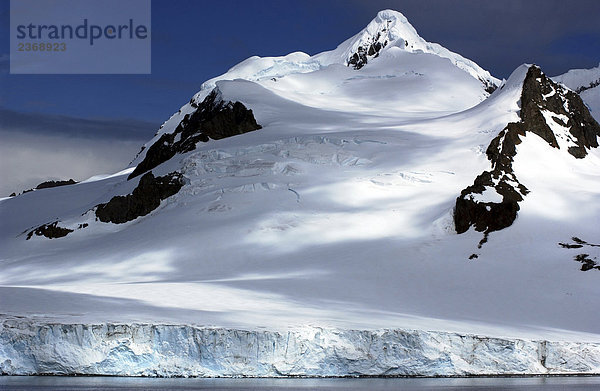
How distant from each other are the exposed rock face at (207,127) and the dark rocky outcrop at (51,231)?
39.7 feet

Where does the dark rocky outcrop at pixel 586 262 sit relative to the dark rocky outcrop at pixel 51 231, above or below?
below

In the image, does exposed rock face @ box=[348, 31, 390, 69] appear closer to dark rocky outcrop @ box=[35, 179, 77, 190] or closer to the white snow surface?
the white snow surface

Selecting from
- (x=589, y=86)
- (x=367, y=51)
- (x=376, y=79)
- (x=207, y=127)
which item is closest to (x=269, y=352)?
(x=207, y=127)

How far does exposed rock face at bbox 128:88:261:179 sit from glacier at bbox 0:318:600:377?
139ft

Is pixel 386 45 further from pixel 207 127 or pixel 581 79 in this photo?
pixel 207 127

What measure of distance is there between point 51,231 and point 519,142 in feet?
114

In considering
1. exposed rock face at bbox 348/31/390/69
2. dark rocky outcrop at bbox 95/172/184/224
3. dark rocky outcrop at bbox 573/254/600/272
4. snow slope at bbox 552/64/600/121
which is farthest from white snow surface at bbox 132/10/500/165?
dark rocky outcrop at bbox 573/254/600/272

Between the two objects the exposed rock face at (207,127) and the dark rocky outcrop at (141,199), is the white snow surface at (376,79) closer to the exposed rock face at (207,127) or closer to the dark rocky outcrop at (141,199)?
the exposed rock face at (207,127)

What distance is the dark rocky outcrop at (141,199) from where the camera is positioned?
6259 centimetres

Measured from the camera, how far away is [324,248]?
163ft

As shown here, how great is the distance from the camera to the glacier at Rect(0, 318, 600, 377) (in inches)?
1073

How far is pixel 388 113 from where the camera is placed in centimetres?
8169

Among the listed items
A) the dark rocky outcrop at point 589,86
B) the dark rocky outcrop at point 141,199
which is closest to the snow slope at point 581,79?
the dark rocky outcrop at point 589,86

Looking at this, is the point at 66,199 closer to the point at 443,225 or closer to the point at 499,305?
the point at 443,225
